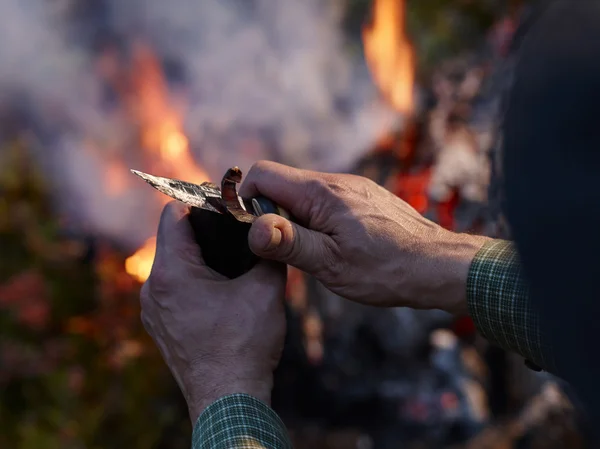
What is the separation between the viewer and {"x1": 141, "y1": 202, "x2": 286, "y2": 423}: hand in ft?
5.02

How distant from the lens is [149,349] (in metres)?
3.85

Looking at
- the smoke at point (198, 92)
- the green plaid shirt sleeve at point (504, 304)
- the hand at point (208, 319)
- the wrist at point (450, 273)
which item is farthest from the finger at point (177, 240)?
the smoke at point (198, 92)

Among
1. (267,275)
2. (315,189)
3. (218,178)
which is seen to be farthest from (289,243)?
(218,178)

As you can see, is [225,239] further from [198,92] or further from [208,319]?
[198,92]

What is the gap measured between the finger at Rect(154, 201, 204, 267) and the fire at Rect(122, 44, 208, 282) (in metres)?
2.24

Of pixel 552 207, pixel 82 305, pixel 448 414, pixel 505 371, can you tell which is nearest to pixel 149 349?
pixel 82 305

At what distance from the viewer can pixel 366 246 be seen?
68.6 inches

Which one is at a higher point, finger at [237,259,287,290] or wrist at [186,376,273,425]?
finger at [237,259,287,290]

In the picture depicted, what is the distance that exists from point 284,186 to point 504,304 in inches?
26.2

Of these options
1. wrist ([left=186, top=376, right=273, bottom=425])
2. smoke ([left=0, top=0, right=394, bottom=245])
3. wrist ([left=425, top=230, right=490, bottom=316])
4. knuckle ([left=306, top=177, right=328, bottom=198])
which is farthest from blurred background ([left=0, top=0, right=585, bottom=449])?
wrist ([left=186, top=376, right=273, bottom=425])

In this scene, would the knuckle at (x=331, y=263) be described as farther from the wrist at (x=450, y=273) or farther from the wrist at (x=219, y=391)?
the wrist at (x=219, y=391)

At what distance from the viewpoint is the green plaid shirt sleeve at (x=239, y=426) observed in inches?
53.4

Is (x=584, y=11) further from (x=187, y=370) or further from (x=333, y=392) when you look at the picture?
(x=333, y=392)

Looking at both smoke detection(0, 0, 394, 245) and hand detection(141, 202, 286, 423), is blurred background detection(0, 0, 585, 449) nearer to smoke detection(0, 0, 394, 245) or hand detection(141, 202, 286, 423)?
smoke detection(0, 0, 394, 245)
